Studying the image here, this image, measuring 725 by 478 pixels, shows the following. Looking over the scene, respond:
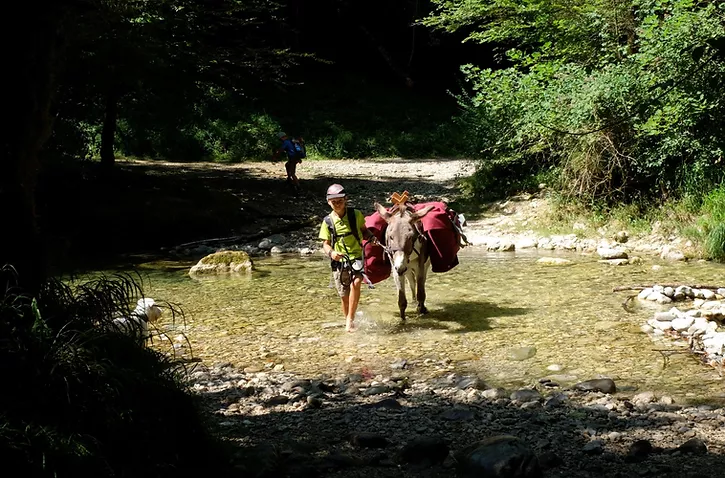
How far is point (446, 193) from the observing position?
902 inches

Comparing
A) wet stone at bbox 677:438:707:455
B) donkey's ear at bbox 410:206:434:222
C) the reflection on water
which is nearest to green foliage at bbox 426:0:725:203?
the reflection on water

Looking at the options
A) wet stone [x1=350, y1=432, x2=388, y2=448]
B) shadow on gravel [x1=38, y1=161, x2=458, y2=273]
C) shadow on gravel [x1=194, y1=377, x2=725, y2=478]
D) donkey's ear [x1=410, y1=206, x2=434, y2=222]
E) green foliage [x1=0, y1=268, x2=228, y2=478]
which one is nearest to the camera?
green foliage [x1=0, y1=268, x2=228, y2=478]

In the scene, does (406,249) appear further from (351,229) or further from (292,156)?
(292,156)

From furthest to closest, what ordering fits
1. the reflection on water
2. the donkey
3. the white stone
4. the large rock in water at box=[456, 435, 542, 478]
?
the donkey, the white stone, the reflection on water, the large rock in water at box=[456, 435, 542, 478]

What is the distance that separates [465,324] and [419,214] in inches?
67.7

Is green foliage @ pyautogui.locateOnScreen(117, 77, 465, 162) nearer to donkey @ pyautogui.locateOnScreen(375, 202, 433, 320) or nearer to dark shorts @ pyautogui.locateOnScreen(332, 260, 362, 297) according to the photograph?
donkey @ pyautogui.locateOnScreen(375, 202, 433, 320)

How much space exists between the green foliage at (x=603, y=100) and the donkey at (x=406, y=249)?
6.22 m

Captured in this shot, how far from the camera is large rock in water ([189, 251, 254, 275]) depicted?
14.3 metres

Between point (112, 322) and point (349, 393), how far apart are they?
3041mm

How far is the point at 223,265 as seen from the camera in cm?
1434

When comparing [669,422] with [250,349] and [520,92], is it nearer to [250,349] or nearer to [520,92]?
[250,349]

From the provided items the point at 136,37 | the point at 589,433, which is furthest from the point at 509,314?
the point at 136,37

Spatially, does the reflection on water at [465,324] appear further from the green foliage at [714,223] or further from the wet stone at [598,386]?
the green foliage at [714,223]

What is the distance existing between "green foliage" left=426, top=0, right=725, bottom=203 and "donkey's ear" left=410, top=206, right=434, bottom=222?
590 centimetres
